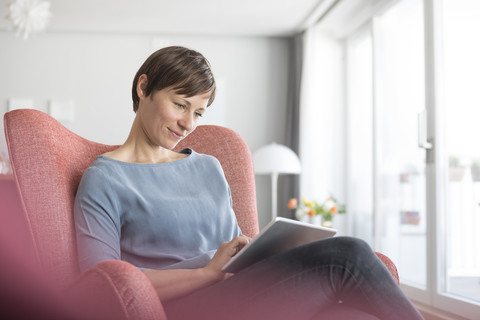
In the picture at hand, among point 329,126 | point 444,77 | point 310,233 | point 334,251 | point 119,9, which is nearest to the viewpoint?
point 334,251

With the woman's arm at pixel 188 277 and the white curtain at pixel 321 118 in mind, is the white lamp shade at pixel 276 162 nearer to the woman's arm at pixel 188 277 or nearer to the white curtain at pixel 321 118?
the white curtain at pixel 321 118

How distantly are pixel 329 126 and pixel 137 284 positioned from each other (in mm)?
4257

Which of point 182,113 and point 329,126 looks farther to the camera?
point 329,126

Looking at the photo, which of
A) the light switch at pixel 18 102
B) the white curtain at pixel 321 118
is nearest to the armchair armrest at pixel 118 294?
the white curtain at pixel 321 118

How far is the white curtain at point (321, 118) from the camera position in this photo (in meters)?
4.98

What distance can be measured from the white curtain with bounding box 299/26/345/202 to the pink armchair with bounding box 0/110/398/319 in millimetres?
3421

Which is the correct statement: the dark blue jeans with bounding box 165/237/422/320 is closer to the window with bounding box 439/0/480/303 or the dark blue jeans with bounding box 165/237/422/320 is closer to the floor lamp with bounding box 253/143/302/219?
the window with bounding box 439/0/480/303

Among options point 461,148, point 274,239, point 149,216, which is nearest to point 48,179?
point 149,216

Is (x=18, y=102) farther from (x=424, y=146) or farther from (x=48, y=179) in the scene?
(x=48, y=179)

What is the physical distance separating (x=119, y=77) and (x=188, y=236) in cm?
419

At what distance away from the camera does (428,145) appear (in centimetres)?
319

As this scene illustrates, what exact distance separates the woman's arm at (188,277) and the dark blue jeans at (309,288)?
0.25 feet

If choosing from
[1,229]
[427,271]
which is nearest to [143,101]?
[1,229]

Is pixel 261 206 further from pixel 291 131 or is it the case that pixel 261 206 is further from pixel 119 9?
pixel 119 9
